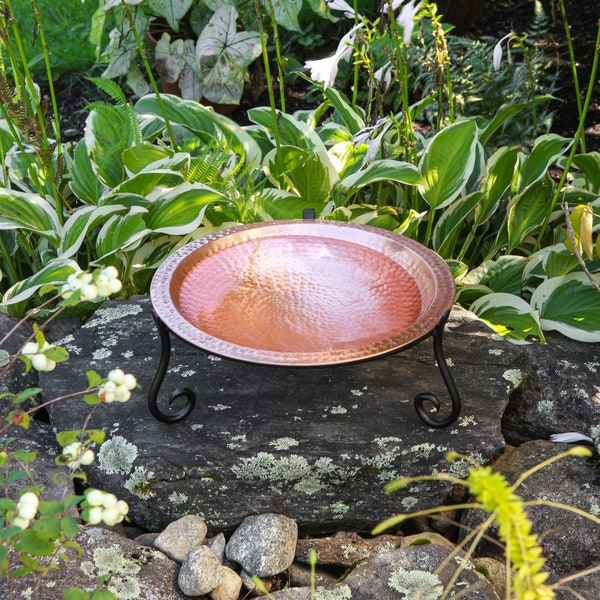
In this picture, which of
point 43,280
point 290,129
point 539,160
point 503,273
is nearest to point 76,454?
point 43,280

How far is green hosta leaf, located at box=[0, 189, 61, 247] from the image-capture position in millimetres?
2572

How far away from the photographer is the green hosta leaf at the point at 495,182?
110 inches

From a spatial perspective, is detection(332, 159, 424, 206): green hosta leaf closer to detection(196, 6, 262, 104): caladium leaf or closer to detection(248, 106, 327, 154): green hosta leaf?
detection(248, 106, 327, 154): green hosta leaf

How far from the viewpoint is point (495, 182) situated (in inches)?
111

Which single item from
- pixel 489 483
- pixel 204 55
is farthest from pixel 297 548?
pixel 204 55

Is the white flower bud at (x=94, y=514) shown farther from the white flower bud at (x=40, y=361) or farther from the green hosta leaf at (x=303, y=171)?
the green hosta leaf at (x=303, y=171)

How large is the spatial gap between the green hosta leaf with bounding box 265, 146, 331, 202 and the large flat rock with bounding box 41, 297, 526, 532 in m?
0.83

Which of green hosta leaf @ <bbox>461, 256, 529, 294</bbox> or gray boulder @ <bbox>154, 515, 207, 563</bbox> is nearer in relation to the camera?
gray boulder @ <bbox>154, 515, 207, 563</bbox>

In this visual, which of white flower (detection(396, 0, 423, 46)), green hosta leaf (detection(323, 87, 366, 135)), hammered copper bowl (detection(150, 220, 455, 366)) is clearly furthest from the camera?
green hosta leaf (detection(323, 87, 366, 135))

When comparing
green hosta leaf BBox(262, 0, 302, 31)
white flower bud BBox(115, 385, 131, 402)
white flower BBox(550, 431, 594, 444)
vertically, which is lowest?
white flower BBox(550, 431, 594, 444)

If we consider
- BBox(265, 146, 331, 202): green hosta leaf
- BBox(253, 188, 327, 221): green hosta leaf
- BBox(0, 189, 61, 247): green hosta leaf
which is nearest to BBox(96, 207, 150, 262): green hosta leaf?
BBox(0, 189, 61, 247): green hosta leaf

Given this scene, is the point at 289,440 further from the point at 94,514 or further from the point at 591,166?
the point at 591,166

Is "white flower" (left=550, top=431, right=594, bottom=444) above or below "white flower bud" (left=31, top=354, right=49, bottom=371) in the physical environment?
below

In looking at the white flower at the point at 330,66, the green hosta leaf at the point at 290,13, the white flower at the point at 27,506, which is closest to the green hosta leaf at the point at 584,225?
the white flower at the point at 330,66
